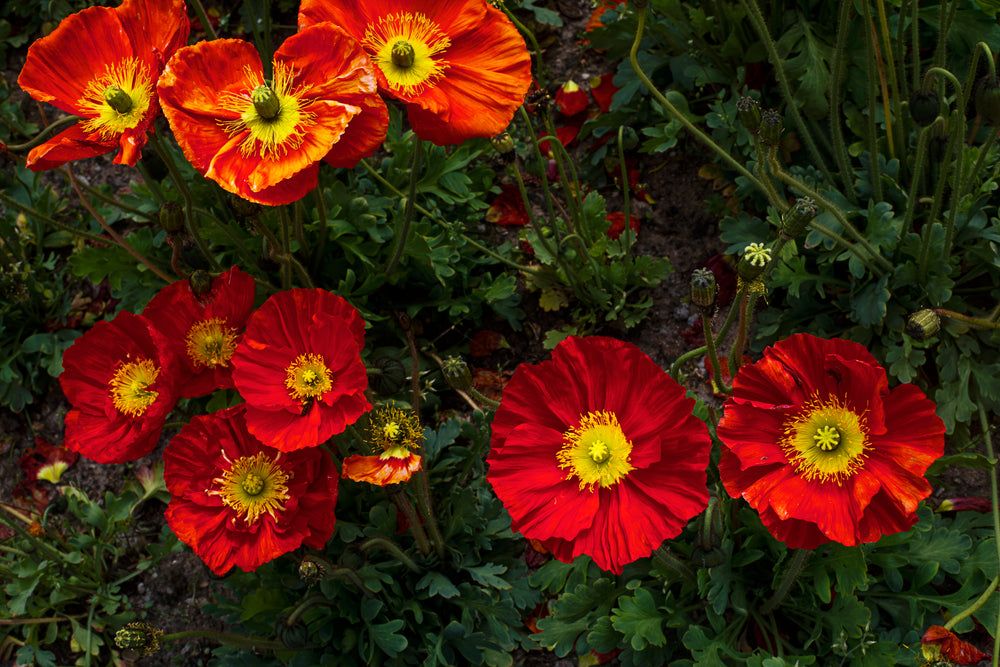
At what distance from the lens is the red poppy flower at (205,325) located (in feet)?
6.72

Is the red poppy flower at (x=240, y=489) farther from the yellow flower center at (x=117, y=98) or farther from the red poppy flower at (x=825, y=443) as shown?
the red poppy flower at (x=825, y=443)

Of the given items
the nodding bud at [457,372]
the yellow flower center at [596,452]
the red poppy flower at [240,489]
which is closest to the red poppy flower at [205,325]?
the red poppy flower at [240,489]

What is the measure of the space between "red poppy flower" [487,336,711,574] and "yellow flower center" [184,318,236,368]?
76 centimetres

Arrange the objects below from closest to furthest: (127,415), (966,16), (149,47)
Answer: (149,47)
(127,415)
(966,16)

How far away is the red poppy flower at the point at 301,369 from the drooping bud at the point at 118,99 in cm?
55

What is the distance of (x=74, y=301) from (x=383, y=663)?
1.91 m

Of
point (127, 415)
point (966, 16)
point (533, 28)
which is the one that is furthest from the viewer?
point (533, 28)

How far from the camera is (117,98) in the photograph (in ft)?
6.12

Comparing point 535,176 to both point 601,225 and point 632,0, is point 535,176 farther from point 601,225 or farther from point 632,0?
point 632,0

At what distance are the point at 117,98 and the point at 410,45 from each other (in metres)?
0.68

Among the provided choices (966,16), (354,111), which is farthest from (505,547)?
(966,16)

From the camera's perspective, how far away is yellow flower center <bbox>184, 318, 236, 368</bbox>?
6.73ft

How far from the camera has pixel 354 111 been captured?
167 centimetres

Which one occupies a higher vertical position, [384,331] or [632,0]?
[632,0]
